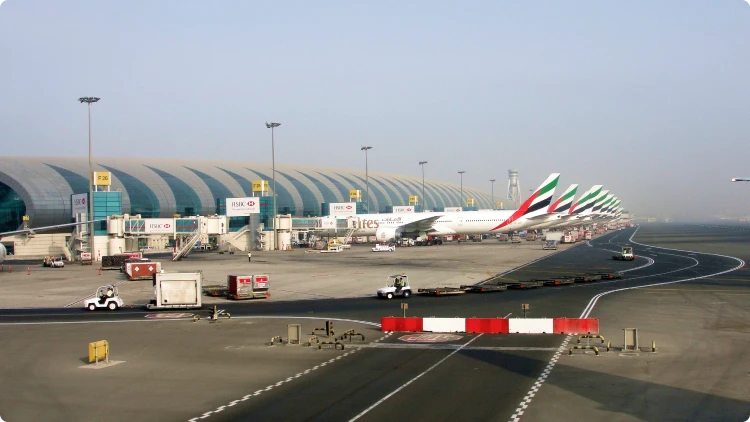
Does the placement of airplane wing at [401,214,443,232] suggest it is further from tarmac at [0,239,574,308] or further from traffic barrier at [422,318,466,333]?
traffic barrier at [422,318,466,333]

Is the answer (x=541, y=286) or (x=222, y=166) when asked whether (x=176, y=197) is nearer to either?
(x=222, y=166)

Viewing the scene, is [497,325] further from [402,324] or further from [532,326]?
[402,324]

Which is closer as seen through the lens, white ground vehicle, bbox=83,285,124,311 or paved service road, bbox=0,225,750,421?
paved service road, bbox=0,225,750,421

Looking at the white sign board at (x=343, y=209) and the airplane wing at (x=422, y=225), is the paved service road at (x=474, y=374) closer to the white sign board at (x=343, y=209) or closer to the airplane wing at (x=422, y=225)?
the airplane wing at (x=422, y=225)

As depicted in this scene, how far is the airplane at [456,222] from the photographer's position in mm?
106812

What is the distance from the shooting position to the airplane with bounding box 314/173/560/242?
350ft

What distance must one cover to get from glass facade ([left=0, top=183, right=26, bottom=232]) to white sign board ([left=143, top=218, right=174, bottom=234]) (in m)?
30.2

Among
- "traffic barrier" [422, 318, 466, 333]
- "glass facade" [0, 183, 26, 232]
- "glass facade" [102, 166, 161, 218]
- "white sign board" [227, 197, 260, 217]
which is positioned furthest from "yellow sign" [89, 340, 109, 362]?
"glass facade" [102, 166, 161, 218]

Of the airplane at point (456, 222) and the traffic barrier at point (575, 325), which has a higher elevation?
the airplane at point (456, 222)

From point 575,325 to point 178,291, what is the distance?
23.5 meters

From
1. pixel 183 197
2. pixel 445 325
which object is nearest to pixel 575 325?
pixel 445 325

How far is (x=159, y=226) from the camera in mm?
80750

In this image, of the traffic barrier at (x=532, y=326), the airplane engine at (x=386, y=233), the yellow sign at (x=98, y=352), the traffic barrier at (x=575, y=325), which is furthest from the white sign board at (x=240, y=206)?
the yellow sign at (x=98, y=352)

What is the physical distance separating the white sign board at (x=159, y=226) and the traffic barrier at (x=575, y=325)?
A: 6205 centimetres
